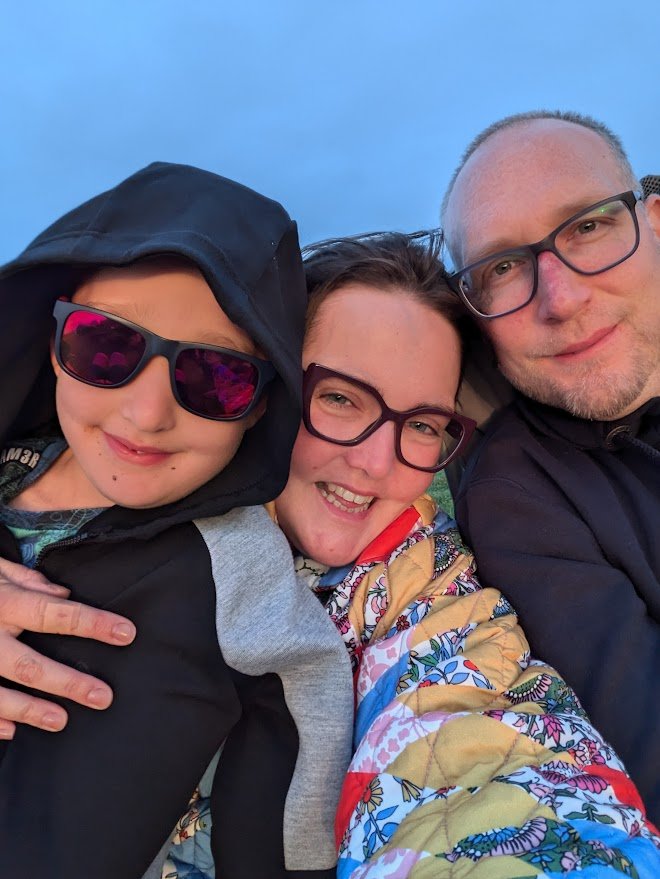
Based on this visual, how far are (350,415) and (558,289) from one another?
119cm

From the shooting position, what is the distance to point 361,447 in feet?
7.04

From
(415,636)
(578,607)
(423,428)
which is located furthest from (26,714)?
(578,607)

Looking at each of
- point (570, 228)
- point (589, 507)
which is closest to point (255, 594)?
point (589, 507)

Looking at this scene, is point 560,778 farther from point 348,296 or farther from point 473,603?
point 348,296

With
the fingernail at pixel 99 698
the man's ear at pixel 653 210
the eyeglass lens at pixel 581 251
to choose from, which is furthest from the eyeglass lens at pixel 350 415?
the man's ear at pixel 653 210

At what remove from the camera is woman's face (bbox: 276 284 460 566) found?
84.6 inches

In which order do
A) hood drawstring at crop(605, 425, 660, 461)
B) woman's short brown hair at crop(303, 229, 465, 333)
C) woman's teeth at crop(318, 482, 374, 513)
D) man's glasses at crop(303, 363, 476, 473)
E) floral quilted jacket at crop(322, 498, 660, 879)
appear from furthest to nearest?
hood drawstring at crop(605, 425, 660, 461) < woman's short brown hair at crop(303, 229, 465, 333) < woman's teeth at crop(318, 482, 374, 513) < man's glasses at crop(303, 363, 476, 473) < floral quilted jacket at crop(322, 498, 660, 879)

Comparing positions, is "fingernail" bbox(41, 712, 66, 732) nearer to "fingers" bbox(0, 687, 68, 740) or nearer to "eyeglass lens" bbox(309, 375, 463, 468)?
"fingers" bbox(0, 687, 68, 740)

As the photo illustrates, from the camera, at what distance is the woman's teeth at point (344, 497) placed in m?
2.23

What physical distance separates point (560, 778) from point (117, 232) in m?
1.88

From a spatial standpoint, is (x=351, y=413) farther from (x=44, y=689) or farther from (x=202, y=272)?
(x=44, y=689)

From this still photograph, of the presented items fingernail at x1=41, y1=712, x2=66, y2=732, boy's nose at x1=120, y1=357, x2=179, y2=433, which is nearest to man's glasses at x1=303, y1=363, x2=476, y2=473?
boy's nose at x1=120, y1=357, x2=179, y2=433

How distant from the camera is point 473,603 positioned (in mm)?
1999

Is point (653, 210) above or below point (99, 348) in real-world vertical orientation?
above
